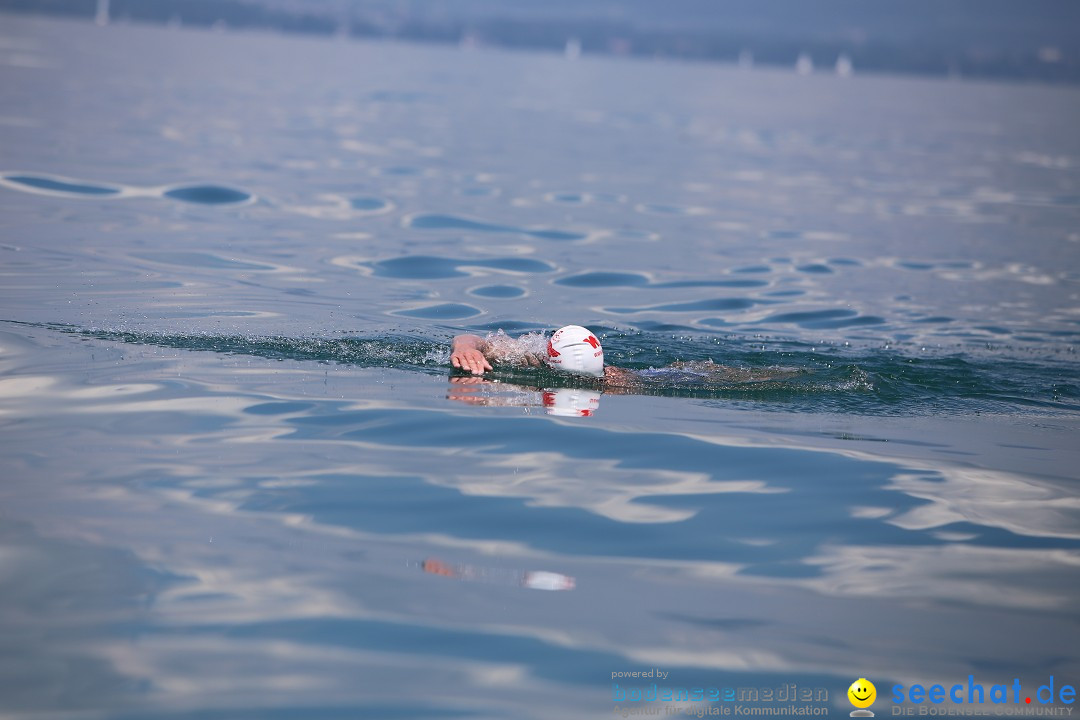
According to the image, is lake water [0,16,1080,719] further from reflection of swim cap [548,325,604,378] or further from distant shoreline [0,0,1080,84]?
distant shoreline [0,0,1080,84]

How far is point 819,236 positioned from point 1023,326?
7.52 m

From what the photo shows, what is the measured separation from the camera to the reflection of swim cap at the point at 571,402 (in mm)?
10016

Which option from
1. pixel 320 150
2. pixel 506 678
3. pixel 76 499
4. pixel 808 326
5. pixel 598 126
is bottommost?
pixel 506 678

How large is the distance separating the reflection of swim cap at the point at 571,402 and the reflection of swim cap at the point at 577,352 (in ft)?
0.88

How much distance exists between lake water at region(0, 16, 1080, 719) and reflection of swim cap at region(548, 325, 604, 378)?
32cm

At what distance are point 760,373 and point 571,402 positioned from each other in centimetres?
221

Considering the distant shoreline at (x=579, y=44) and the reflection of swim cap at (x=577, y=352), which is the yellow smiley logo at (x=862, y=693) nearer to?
the reflection of swim cap at (x=577, y=352)

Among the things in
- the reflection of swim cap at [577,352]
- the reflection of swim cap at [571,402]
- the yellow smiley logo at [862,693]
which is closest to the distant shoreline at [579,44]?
the reflection of swim cap at [577,352]

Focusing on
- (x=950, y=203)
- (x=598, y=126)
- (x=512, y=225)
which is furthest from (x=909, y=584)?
(x=598, y=126)

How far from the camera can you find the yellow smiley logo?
226 inches

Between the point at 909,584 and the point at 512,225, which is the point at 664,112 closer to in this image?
the point at 512,225

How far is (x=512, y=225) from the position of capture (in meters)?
21.9

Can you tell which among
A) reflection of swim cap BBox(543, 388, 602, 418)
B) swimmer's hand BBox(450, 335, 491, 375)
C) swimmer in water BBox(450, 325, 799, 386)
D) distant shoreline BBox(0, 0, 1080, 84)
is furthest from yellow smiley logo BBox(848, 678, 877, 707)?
distant shoreline BBox(0, 0, 1080, 84)

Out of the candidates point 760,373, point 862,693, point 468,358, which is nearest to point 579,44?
point 760,373
